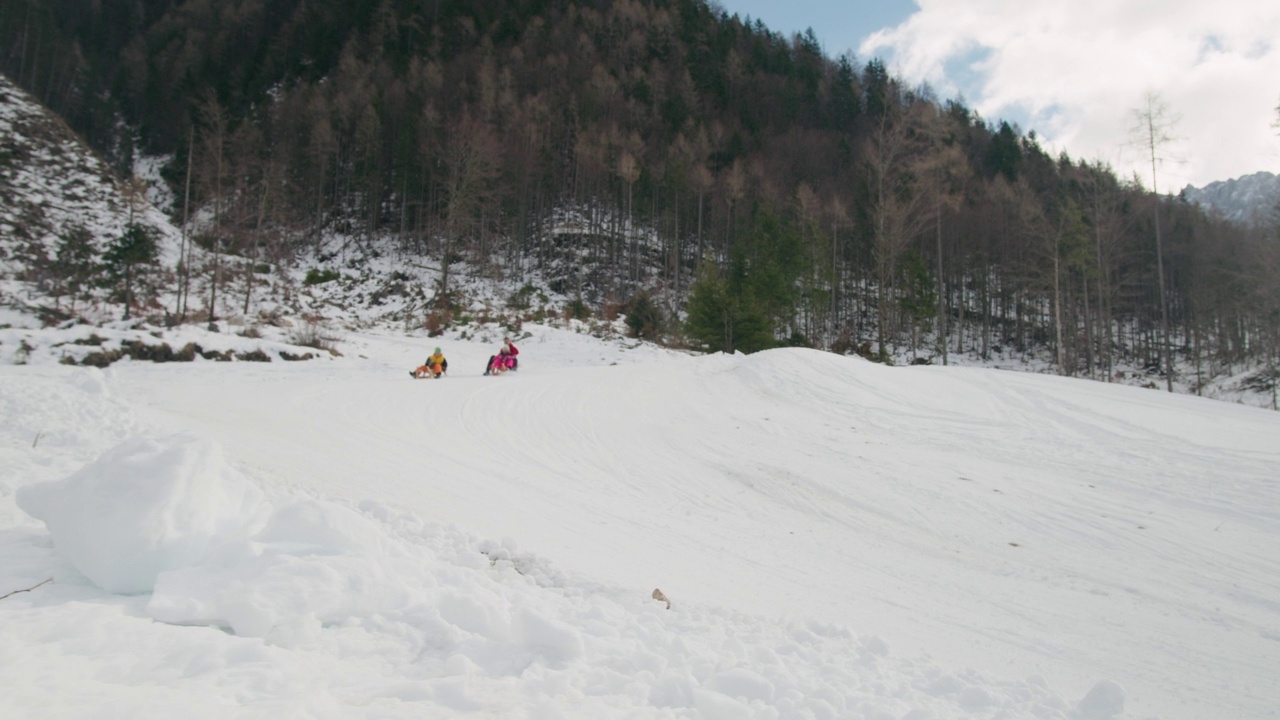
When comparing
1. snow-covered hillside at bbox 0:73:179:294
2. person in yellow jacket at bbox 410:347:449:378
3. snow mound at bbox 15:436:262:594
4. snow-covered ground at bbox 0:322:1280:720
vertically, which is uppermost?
snow-covered hillside at bbox 0:73:179:294

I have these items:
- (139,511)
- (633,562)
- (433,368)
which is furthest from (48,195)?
(633,562)

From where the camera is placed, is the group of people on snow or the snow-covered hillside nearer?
the group of people on snow

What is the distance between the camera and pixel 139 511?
8.86 ft

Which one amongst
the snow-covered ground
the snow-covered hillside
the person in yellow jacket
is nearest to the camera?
the snow-covered ground

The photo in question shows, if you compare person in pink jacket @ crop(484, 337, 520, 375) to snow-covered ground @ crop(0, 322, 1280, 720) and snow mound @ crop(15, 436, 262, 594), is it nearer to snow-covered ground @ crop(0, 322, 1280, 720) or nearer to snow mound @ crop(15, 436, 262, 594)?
snow-covered ground @ crop(0, 322, 1280, 720)

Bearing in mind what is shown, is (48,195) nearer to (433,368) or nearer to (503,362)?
(433,368)

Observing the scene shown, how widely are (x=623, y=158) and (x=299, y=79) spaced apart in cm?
5010

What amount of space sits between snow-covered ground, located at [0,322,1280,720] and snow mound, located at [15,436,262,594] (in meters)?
0.01

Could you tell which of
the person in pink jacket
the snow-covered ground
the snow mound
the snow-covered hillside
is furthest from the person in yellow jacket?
the snow-covered hillside

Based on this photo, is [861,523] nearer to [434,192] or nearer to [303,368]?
[303,368]

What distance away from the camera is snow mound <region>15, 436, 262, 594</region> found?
8.36 feet

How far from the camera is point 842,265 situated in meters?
49.0

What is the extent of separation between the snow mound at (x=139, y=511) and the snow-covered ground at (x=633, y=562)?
0.04 ft

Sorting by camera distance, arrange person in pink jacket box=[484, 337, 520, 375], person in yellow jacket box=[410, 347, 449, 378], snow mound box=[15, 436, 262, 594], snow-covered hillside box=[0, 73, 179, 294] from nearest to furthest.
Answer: snow mound box=[15, 436, 262, 594]
person in yellow jacket box=[410, 347, 449, 378]
person in pink jacket box=[484, 337, 520, 375]
snow-covered hillside box=[0, 73, 179, 294]
